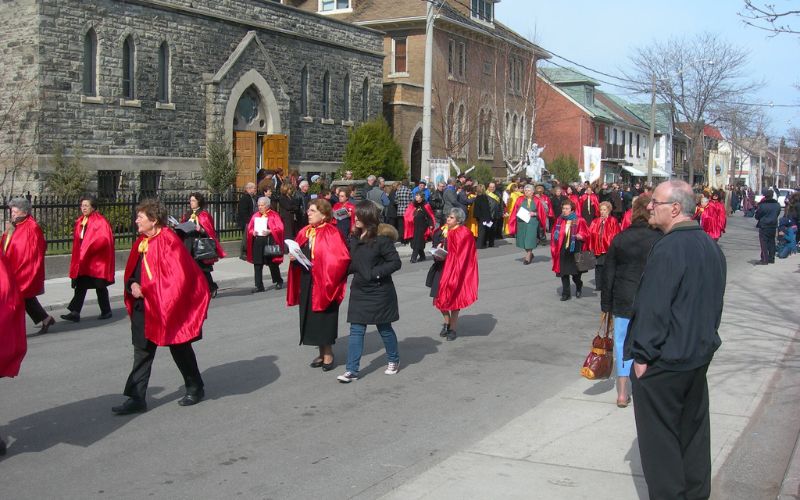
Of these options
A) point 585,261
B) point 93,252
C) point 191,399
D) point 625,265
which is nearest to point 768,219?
point 585,261

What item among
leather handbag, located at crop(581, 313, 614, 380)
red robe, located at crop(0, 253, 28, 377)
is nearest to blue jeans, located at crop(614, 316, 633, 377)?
leather handbag, located at crop(581, 313, 614, 380)

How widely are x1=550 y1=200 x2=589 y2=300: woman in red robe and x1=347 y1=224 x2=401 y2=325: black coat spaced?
634 centimetres

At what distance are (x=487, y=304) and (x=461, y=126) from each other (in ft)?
100

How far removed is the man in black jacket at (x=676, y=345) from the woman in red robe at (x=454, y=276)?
605 cm

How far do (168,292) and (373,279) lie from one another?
2.11 m

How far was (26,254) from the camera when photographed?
1079 cm

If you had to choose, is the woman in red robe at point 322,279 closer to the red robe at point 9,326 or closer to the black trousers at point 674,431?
the red robe at point 9,326

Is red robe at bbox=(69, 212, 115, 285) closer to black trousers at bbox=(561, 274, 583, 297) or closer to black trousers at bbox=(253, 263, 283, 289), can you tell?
black trousers at bbox=(253, 263, 283, 289)

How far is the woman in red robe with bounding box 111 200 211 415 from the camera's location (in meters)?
7.39

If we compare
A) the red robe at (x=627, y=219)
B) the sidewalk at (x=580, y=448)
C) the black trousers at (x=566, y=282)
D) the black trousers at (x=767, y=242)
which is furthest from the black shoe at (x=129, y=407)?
the black trousers at (x=767, y=242)

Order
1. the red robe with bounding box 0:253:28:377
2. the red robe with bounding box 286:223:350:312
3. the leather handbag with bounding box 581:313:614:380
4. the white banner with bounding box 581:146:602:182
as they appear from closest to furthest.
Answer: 1. the red robe with bounding box 0:253:28:377
2. the leather handbag with bounding box 581:313:614:380
3. the red robe with bounding box 286:223:350:312
4. the white banner with bounding box 581:146:602:182

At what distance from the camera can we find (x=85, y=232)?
12.2 metres

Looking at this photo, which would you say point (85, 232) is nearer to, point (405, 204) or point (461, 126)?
point (405, 204)

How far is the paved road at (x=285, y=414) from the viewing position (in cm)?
600
